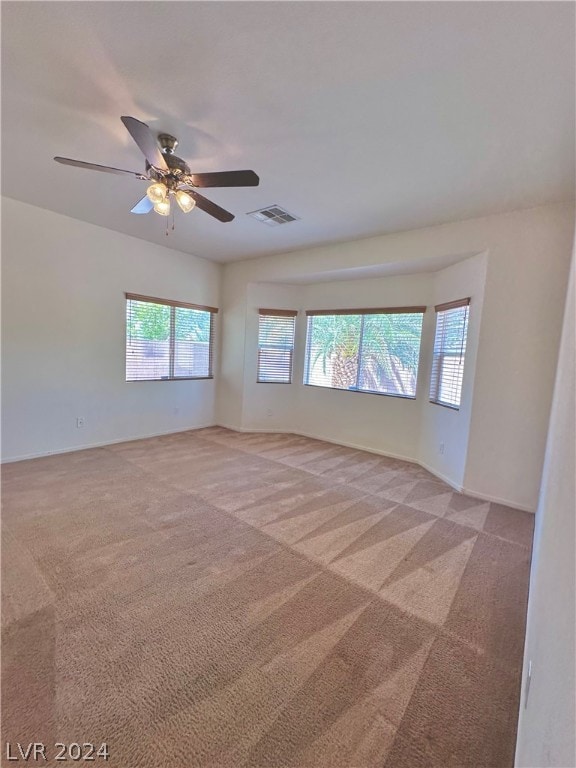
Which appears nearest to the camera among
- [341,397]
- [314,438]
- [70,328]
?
[70,328]

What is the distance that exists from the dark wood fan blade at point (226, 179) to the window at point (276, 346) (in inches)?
130

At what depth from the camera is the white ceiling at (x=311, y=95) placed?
4.91 feet

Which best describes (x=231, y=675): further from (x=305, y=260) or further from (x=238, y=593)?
(x=305, y=260)

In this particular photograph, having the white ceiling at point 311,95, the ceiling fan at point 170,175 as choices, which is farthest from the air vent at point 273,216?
the ceiling fan at point 170,175

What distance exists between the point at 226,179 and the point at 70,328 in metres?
3.16

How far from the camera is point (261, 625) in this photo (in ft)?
5.73

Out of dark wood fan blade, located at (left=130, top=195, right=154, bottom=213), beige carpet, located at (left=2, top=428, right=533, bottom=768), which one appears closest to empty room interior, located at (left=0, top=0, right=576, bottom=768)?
beige carpet, located at (left=2, top=428, right=533, bottom=768)

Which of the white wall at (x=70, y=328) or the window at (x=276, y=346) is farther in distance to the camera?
the window at (x=276, y=346)

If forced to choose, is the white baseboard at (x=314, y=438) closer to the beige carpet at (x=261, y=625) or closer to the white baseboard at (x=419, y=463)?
the white baseboard at (x=419, y=463)

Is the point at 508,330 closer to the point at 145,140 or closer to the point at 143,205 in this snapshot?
the point at 145,140

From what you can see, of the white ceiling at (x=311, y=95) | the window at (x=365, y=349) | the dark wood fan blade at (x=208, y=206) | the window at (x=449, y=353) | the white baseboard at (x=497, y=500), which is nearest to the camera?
the white ceiling at (x=311, y=95)

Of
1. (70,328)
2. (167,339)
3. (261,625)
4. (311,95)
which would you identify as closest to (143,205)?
(311,95)

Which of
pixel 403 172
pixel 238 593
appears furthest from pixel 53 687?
pixel 403 172

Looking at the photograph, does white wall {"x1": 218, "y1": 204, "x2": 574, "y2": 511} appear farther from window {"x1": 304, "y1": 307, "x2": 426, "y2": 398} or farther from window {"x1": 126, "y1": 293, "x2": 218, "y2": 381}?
window {"x1": 126, "y1": 293, "x2": 218, "y2": 381}
